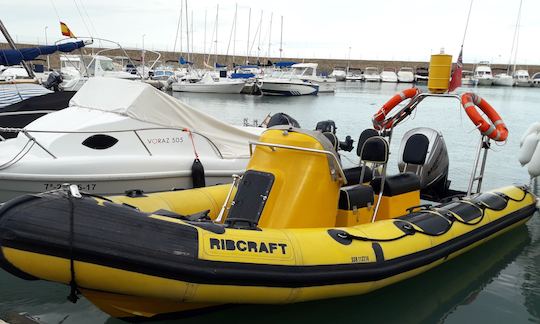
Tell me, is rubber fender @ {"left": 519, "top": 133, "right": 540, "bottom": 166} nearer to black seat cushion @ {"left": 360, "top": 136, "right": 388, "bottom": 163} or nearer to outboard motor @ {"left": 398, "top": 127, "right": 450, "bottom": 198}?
outboard motor @ {"left": 398, "top": 127, "right": 450, "bottom": 198}

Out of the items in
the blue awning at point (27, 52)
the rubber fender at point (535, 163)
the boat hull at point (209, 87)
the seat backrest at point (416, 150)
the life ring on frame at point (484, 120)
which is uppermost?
the blue awning at point (27, 52)

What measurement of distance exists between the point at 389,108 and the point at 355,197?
222 centimetres

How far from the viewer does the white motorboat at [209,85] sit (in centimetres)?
3328

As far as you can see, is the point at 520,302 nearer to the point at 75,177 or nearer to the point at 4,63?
the point at 75,177

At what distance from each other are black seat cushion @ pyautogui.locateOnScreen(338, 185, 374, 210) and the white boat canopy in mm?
2681

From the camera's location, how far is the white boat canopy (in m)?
6.26

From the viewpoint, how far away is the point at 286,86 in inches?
1342

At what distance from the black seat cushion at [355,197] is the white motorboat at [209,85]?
2966 centimetres

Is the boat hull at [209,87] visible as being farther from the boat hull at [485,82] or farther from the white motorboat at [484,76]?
the boat hull at [485,82]

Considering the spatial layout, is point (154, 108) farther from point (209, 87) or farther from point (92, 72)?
point (209, 87)

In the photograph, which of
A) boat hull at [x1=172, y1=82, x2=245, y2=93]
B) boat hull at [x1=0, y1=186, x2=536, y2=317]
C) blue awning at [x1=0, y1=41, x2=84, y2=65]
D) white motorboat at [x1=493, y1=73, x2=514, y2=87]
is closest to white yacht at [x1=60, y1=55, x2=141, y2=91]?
blue awning at [x1=0, y1=41, x2=84, y2=65]

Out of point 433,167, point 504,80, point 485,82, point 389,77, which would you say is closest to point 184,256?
point 433,167

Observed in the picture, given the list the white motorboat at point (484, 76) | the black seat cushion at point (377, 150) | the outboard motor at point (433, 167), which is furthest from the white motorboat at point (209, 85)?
the white motorboat at point (484, 76)

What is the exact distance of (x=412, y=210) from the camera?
4953mm
